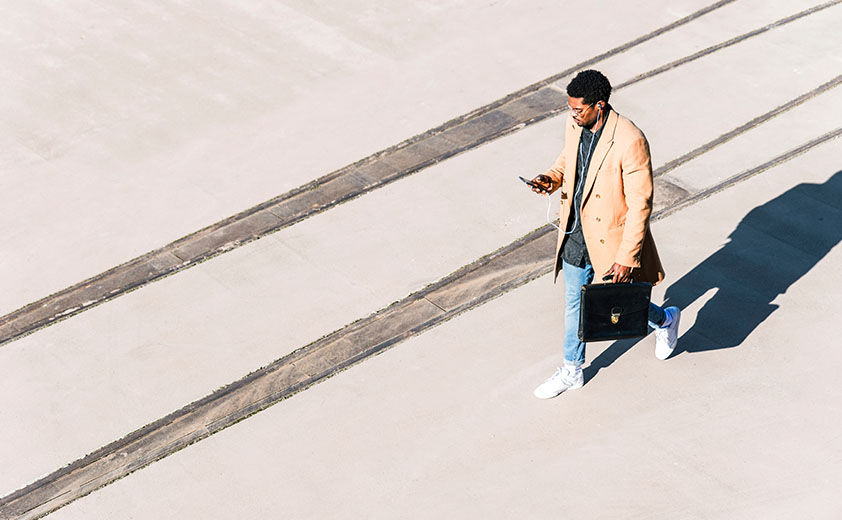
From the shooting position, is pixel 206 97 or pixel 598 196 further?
pixel 206 97

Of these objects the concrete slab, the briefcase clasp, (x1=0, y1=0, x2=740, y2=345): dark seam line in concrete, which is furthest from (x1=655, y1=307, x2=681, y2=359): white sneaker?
the concrete slab

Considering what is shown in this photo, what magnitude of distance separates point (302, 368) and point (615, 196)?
220cm

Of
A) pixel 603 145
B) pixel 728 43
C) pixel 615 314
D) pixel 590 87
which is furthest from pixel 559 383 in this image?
pixel 728 43

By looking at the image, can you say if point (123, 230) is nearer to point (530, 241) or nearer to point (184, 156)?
point (184, 156)

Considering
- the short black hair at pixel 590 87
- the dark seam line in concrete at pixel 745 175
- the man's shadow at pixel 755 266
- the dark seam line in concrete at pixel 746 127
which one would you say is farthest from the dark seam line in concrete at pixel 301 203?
the short black hair at pixel 590 87

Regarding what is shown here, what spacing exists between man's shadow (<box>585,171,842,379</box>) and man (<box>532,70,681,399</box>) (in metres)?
0.70

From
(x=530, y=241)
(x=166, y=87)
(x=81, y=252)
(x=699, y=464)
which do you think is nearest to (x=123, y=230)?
(x=81, y=252)

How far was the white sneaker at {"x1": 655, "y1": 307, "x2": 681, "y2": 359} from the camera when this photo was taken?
21.8ft

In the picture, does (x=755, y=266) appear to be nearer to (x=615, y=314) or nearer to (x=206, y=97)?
(x=615, y=314)

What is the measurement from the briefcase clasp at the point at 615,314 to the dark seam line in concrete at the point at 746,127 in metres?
2.55

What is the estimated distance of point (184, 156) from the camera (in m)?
9.09

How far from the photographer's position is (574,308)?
6.32 meters

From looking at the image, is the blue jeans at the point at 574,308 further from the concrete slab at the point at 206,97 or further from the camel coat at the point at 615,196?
A: the concrete slab at the point at 206,97

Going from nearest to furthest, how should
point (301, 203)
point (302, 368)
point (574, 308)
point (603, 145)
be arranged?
point (603, 145) < point (574, 308) < point (302, 368) < point (301, 203)
